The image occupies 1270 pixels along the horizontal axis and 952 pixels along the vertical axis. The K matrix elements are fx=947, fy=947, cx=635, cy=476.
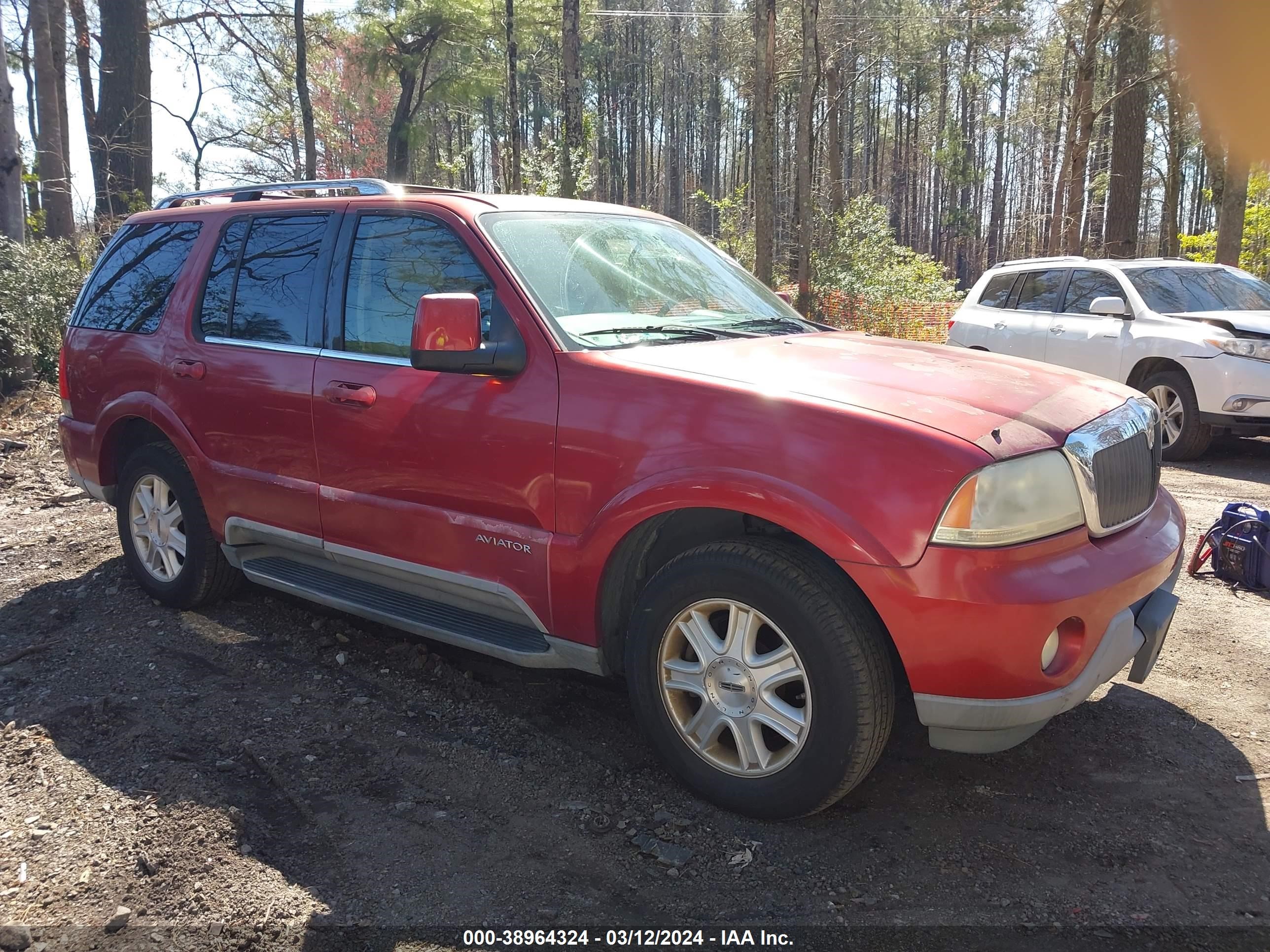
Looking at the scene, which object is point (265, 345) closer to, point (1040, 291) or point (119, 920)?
point (119, 920)

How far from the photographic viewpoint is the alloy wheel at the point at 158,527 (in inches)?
189

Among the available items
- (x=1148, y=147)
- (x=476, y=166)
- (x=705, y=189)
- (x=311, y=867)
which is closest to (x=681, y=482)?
(x=311, y=867)

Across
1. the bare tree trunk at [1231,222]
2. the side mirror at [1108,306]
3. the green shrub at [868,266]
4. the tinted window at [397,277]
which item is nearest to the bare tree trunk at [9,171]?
the tinted window at [397,277]

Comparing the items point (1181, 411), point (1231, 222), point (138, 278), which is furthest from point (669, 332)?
point (1231, 222)

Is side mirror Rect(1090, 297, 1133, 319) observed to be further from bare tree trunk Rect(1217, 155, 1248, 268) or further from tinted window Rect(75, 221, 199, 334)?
bare tree trunk Rect(1217, 155, 1248, 268)

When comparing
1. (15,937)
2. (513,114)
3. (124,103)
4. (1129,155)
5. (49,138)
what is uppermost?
(513,114)

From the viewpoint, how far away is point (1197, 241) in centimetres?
2077

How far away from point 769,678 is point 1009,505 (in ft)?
2.77

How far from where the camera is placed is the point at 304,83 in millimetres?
21094

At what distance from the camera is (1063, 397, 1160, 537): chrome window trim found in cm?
273

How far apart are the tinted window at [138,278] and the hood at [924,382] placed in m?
2.84

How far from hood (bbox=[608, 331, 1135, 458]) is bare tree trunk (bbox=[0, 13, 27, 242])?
36.4 feet

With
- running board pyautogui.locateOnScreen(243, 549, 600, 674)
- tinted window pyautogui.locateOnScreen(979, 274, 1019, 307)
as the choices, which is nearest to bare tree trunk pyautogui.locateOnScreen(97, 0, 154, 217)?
tinted window pyautogui.locateOnScreen(979, 274, 1019, 307)

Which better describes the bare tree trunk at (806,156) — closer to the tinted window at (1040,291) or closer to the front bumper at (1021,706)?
the tinted window at (1040,291)
